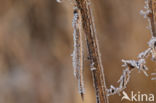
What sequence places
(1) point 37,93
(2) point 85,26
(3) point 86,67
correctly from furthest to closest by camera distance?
1. (1) point 37,93
2. (3) point 86,67
3. (2) point 85,26

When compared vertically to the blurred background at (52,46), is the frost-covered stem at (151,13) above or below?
below

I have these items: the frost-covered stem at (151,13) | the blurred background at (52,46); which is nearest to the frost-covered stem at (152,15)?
the frost-covered stem at (151,13)

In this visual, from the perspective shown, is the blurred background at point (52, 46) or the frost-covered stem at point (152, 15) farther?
the blurred background at point (52, 46)

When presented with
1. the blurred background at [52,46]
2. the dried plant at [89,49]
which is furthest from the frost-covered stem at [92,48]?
the blurred background at [52,46]

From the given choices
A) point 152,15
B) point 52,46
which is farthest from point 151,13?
point 52,46

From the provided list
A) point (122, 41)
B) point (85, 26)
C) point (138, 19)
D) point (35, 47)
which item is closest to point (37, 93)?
point (35, 47)

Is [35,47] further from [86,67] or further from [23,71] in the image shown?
[86,67]

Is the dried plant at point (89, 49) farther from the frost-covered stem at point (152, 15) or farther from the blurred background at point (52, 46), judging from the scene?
the blurred background at point (52, 46)

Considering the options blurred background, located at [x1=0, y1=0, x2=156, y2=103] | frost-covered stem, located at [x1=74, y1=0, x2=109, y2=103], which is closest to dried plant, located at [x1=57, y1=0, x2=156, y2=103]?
frost-covered stem, located at [x1=74, y1=0, x2=109, y2=103]
